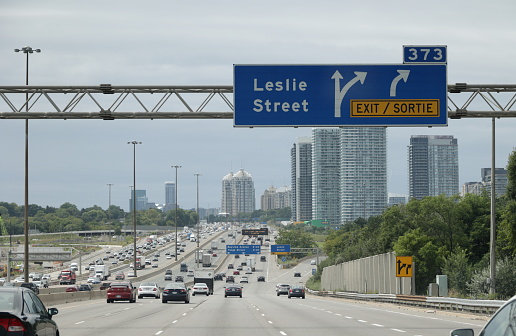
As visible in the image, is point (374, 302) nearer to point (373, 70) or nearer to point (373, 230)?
point (373, 70)

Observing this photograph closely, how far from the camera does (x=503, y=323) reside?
7.76 metres

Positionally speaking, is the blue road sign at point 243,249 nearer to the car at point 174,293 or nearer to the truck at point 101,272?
the truck at point 101,272

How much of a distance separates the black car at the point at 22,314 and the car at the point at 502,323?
835 cm

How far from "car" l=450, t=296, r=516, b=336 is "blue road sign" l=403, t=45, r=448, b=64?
2430cm

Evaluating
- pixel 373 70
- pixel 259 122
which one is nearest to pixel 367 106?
pixel 373 70

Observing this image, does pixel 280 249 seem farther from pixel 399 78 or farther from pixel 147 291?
pixel 399 78

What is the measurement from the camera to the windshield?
7.54 metres

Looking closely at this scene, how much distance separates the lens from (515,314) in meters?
7.52

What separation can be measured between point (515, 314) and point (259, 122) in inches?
929

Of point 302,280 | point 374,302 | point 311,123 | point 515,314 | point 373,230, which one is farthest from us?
point 302,280

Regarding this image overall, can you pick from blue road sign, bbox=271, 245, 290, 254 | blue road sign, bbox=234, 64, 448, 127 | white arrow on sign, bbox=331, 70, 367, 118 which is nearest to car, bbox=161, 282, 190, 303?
blue road sign, bbox=234, 64, 448, 127

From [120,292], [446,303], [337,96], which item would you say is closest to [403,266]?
[446,303]

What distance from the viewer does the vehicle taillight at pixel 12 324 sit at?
45.8 feet

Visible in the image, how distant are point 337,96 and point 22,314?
725 inches
